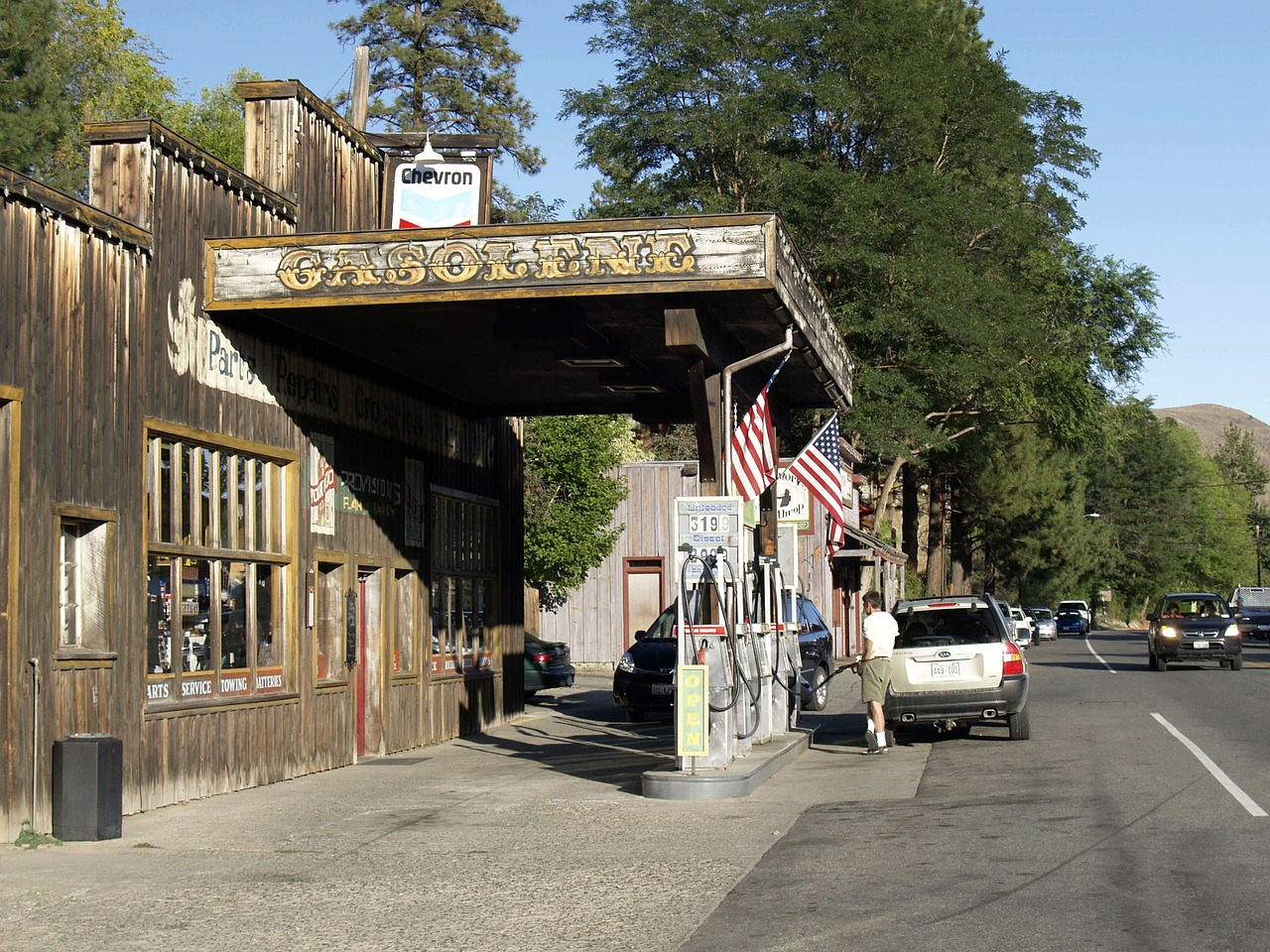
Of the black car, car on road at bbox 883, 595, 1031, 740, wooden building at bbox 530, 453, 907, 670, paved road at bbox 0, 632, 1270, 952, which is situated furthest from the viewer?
wooden building at bbox 530, 453, 907, 670

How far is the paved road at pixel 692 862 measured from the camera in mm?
7762

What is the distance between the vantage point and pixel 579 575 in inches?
1380

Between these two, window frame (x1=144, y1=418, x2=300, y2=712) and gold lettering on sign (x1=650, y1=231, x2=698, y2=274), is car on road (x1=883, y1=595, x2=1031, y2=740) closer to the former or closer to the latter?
gold lettering on sign (x1=650, y1=231, x2=698, y2=274)

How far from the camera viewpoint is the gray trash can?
10.9m

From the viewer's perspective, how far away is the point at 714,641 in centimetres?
1428

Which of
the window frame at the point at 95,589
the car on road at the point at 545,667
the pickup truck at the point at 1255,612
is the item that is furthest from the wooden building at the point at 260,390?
the pickup truck at the point at 1255,612

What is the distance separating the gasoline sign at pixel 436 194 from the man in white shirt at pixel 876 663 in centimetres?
648

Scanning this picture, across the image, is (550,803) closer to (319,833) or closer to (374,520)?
(319,833)

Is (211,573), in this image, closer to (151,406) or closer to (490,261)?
(151,406)

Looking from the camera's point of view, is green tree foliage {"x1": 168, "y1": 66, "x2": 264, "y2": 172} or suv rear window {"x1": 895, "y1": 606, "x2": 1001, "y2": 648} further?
green tree foliage {"x1": 168, "y1": 66, "x2": 264, "y2": 172}

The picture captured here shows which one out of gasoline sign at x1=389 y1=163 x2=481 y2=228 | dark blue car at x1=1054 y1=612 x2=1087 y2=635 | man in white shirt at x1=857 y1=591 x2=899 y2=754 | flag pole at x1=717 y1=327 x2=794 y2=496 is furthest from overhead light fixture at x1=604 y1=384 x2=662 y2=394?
dark blue car at x1=1054 y1=612 x2=1087 y2=635

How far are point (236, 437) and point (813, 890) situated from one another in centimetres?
779

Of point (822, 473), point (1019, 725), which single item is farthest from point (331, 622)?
point (1019, 725)

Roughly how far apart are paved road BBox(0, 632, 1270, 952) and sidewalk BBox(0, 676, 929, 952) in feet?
0.10
